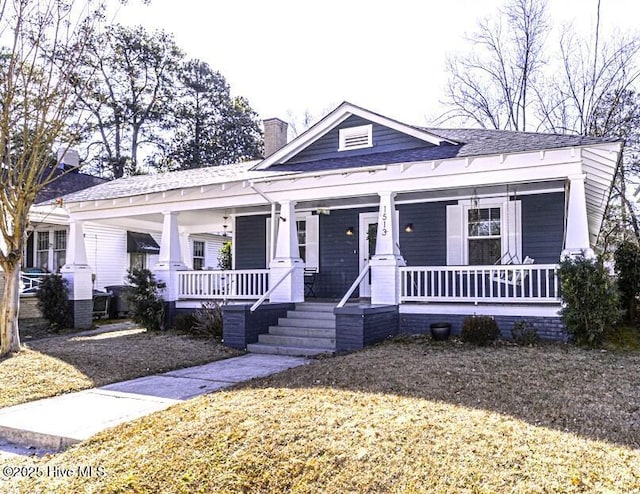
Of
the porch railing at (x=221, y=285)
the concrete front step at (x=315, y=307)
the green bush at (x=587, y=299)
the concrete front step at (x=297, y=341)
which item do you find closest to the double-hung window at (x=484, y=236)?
the green bush at (x=587, y=299)

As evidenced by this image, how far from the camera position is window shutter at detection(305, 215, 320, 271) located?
43.7 feet

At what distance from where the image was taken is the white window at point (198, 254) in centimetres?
2309

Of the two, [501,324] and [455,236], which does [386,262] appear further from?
[455,236]

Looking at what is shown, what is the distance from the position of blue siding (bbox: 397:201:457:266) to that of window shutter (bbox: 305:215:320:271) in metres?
2.19

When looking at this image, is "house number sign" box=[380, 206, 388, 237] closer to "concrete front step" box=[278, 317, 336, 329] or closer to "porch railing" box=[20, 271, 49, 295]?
"concrete front step" box=[278, 317, 336, 329]

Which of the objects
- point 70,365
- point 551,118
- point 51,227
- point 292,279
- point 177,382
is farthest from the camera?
point 551,118

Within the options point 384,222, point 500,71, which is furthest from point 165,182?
point 500,71

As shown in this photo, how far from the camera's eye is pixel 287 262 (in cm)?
1077

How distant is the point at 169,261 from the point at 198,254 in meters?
11.1

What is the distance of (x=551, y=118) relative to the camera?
23.7m

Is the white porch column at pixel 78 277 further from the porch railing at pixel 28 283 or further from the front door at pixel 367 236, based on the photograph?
the front door at pixel 367 236

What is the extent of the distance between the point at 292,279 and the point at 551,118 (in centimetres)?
1808

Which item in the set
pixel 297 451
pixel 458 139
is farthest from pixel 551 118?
pixel 297 451

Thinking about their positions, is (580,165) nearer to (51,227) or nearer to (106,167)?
(51,227)
